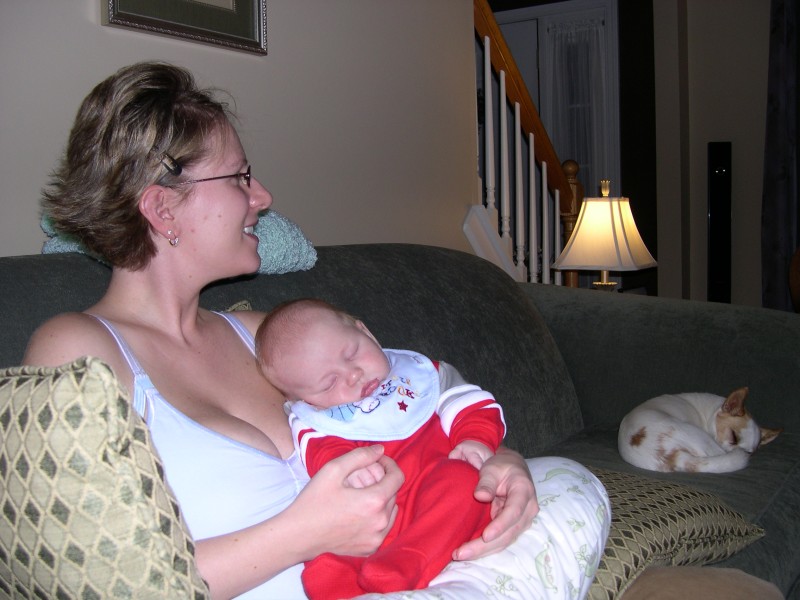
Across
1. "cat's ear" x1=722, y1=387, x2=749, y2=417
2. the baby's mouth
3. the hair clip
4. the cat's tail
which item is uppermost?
the hair clip

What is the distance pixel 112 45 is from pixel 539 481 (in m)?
1.33

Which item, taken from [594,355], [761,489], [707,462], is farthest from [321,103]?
[761,489]

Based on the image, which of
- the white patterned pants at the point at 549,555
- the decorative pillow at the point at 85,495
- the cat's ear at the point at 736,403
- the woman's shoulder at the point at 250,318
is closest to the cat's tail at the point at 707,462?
the cat's ear at the point at 736,403

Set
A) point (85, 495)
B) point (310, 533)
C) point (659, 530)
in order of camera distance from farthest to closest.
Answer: point (659, 530) → point (310, 533) → point (85, 495)

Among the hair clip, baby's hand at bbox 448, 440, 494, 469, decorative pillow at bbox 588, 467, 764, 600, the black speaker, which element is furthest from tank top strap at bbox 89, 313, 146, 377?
the black speaker

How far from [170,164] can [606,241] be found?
217cm

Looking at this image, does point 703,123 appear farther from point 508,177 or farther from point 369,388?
point 369,388

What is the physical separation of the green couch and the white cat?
37mm

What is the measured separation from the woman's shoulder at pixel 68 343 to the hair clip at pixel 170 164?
265mm

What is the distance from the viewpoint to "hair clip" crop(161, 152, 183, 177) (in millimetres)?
1196

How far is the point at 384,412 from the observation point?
1229 mm

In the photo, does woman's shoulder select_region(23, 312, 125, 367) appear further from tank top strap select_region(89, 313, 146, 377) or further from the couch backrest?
A: the couch backrest

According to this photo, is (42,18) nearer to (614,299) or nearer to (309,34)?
(309,34)

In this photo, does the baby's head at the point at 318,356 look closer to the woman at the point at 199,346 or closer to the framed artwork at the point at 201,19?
the woman at the point at 199,346
